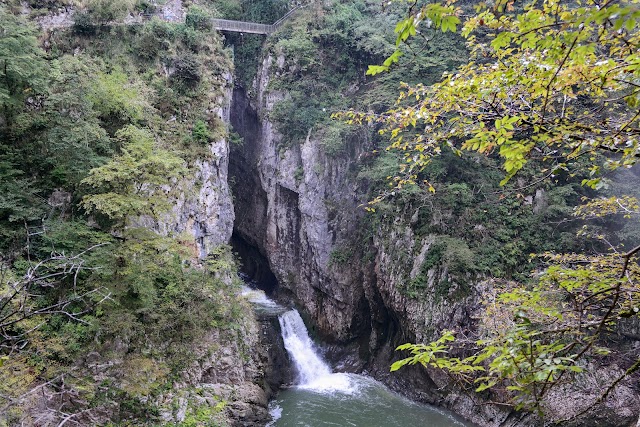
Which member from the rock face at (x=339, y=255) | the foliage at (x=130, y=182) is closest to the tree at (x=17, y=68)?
the foliage at (x=130, y=182)

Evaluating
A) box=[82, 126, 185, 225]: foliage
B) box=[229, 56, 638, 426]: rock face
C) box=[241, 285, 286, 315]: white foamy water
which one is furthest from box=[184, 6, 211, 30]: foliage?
box=[241, 285, 286, 315]: white foamy water

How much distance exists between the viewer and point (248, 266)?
77.1ft

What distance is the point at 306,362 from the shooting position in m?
16.1

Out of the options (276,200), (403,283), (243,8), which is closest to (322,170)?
(276,200)

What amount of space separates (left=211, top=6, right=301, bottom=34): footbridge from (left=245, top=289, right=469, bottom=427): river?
15008mm

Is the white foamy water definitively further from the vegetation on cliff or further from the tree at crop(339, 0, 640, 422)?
the tree at crop(339, 0, 640, 422)

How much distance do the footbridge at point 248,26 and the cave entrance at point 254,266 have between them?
11.1 m

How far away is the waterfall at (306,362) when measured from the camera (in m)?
14.9

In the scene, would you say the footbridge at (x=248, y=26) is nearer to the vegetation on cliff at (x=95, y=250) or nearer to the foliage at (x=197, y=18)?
the foliage at (x=197, y=18)

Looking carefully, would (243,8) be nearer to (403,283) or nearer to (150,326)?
(403,283)

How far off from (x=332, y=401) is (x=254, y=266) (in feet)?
36.8

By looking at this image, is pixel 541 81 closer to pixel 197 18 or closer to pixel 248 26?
pixel 197 18

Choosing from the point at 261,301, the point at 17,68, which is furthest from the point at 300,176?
the point at 17,68

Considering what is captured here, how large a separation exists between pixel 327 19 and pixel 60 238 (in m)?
17.4
